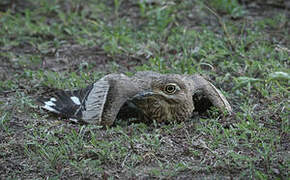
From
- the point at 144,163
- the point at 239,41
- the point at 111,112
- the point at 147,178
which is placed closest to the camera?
the point at 147,178

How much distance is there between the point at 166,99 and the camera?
3910 millimetres

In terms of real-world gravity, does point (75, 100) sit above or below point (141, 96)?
below

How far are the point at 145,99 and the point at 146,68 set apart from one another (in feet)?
3.82

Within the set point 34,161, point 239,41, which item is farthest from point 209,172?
point 239,41

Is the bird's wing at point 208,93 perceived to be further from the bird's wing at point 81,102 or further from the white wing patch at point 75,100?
the white wing patch at point 75,100

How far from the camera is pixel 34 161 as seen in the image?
11.4 ft

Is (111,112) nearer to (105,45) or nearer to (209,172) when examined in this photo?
(209,172)

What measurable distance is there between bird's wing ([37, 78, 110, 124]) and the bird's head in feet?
0.97

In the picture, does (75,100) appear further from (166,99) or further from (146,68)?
(146,68)

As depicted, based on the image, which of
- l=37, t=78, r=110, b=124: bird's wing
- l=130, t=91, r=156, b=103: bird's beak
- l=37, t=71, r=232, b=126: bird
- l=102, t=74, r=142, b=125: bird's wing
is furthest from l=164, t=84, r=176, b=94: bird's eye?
l=37, t=78, r=110, b=124: bird's wing

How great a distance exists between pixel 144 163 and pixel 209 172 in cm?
47

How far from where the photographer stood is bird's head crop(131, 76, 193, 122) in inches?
154

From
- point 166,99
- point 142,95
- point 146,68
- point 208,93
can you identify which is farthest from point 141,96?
point 146,68

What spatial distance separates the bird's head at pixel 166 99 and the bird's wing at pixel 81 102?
294mm
